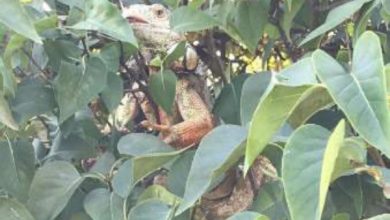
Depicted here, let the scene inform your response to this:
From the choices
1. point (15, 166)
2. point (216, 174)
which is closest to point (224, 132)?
point (216, 174)

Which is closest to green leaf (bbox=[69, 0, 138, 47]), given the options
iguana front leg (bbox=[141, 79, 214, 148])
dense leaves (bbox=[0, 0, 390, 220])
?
dense leaves (bbox=[0, 0, 390, 220])

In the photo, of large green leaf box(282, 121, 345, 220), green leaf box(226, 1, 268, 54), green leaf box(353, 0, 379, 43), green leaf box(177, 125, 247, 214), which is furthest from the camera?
green leaf box(226, 1, 268, 54)

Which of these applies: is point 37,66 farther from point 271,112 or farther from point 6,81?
point 271,112

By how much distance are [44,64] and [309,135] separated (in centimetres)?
38

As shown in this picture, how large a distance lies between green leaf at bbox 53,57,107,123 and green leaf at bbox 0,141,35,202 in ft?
0.18

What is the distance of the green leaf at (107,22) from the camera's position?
0.65m

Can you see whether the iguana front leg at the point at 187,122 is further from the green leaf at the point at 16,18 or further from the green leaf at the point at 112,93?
the green leaf at the point at 16,18

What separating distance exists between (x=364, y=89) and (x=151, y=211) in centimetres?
22

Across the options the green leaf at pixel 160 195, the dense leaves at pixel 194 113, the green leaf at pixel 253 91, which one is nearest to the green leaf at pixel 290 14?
the dense leaves at pixel 194 113

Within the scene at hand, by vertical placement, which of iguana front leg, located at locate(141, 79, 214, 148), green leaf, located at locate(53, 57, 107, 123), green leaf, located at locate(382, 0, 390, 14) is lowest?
iguana front leg, located at locate(141, 79, 214, 148)

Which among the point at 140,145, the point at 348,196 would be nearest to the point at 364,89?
the point at 348,196

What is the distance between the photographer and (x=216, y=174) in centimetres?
51

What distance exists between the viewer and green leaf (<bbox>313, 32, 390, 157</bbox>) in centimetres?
42

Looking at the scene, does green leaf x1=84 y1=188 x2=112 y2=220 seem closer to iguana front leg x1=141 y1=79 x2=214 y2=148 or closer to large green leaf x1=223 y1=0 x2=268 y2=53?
iguana front leg x1=141 y1=79 x2=214 y2=148
